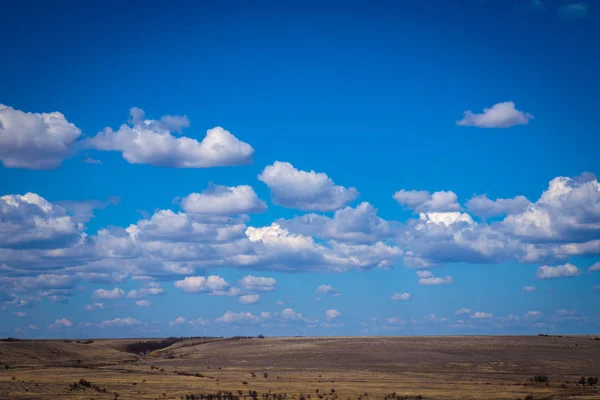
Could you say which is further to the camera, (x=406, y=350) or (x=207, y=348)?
(x=207, y=348)

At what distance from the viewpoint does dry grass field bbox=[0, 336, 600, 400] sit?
74812 mm

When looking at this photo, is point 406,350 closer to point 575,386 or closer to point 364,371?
point 364,371

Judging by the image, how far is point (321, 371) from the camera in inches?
4323

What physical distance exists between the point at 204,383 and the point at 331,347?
6805cm

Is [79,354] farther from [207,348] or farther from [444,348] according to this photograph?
[444,348]

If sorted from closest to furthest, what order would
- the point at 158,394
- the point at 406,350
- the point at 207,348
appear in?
the point at 158,394 < the point at 406,350 < the point at 207,348

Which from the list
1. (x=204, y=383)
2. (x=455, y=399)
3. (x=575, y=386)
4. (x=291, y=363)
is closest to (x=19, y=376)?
(x=204, y=383)

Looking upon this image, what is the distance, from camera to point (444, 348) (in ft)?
468

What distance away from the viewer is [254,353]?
15075 cm

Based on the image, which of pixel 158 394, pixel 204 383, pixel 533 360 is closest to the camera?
pixel 158 394

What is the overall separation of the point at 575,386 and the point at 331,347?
7528 centimetres

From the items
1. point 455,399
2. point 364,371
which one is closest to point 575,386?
point 455,399

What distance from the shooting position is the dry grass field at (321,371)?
7481cm

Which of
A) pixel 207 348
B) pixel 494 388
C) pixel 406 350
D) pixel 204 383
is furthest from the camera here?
pixel 207 348
